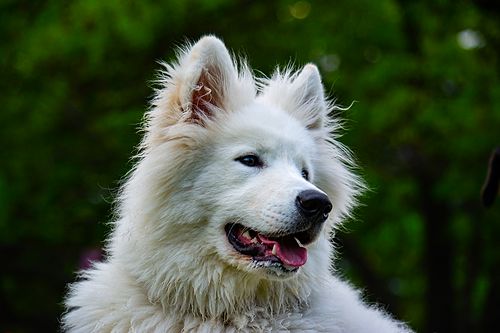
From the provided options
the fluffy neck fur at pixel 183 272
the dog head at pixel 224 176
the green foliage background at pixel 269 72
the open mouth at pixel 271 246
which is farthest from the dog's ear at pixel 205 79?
the green foliage background at pixel 269 72

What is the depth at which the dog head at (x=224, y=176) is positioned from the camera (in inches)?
213

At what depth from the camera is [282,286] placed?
18.2 feet

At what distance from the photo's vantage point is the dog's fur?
5.45 m

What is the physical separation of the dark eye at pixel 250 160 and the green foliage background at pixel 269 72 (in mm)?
8455

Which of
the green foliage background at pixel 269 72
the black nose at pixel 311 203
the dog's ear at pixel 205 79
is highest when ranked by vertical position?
the dog's ear at pixel 205 79

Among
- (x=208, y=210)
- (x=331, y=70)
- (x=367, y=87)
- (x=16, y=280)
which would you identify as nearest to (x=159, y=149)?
Answer: (x=208, y=210)

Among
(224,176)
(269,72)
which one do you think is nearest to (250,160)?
(224,176)

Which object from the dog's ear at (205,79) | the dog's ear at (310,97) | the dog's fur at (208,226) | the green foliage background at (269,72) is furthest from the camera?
the green foliage background at (269,72)

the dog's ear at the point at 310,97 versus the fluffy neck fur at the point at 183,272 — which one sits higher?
the dog's ear at the point at 310,97

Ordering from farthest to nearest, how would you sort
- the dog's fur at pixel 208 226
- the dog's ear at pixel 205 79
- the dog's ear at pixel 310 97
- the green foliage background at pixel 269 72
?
1. the green foliage background at pixel 269 72
2. the dog's ear at pixel 310 97
3. the dog's ear at pixel 205 79
4. the dog's fur at pixel 208 226

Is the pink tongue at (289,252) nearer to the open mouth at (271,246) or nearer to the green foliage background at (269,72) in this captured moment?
the open mouth at (271,246)

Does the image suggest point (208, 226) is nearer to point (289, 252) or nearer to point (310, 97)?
point (289, 252)

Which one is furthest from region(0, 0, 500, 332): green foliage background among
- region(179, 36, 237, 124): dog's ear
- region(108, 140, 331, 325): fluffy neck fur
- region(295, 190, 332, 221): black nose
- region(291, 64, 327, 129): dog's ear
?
region(295, 190, 332, 221): black nose

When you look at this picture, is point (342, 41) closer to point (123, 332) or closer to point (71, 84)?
point (71, 84)
